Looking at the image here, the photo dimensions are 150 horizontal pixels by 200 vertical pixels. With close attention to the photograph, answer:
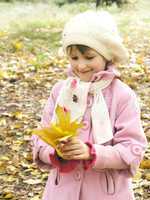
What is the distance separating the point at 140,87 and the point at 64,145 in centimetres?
496

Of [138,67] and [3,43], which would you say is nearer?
[138,67]

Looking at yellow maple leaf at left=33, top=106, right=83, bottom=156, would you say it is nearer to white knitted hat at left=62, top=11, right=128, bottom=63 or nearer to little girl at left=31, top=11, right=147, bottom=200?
little girl at left=31, top=11, right=147, bottom=200

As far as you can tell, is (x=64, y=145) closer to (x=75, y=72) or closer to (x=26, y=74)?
(x=75, y=72)

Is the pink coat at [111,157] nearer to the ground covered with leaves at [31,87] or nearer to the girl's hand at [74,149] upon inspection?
the girl's hand at [74,149]

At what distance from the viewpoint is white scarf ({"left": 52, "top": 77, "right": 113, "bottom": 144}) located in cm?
246

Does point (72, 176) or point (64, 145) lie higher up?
point (64, 145)

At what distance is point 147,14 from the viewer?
45.8 ft

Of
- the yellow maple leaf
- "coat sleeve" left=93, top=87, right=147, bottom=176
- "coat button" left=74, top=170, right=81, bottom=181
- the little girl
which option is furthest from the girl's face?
"coat button" left=74, top=170, right=81, bottom=181

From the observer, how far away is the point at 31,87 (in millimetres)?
7234

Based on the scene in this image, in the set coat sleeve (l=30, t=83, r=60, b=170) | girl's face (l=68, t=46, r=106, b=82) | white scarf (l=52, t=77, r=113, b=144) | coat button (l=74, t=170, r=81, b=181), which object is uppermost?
girl's face (l=68, t=46, r=106, b=82)

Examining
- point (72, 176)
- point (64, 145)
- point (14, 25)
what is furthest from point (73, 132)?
point (14, 25)

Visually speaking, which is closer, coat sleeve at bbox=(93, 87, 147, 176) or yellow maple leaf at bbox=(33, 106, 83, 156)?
yellow maple leaf at bbox=(33, 106, 83, 156)

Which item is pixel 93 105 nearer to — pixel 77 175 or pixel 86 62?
pixel 86 62

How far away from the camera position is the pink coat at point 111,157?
243 cm
